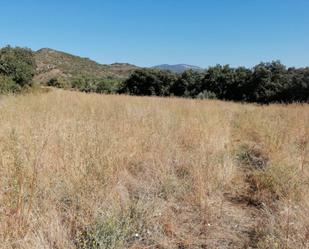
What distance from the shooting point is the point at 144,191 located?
3.16 meters

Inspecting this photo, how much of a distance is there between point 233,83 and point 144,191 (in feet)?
55.9

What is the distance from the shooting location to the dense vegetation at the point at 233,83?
54.2ft

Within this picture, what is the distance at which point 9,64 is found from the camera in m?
12.4

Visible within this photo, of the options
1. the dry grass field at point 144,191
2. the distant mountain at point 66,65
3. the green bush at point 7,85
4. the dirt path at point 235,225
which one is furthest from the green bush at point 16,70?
the distant mountain at point 66,65

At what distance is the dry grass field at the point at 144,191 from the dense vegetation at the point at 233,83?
41.8ft

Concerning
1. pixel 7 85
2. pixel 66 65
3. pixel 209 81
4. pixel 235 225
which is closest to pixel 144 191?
pixel 235 225

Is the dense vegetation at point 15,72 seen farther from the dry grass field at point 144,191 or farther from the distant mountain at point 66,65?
the distant mountain at point 66,65

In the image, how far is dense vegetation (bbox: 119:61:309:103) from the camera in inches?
651

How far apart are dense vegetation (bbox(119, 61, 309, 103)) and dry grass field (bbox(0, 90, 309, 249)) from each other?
41.8 ft

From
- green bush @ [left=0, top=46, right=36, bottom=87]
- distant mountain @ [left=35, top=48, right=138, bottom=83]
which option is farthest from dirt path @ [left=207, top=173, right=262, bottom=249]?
distant mountain @ [left=35, top=48, right=138, bottom=83]

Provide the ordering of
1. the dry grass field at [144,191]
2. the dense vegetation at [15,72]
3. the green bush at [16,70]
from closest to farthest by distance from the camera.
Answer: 1. the dry grass field at [144,191]
2. the dense vegetation at [15,72]
3. the green bush at [16,70]

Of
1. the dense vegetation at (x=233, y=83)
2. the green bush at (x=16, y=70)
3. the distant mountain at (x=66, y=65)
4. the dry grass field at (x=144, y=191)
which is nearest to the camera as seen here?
the dry grass field at (x=144, y=191)

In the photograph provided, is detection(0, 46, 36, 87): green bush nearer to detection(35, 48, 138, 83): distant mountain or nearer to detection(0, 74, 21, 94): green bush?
detection(0, 74, 21, 94): green bush

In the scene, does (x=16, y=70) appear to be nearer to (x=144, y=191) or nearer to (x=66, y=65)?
(x=144, y=191)
